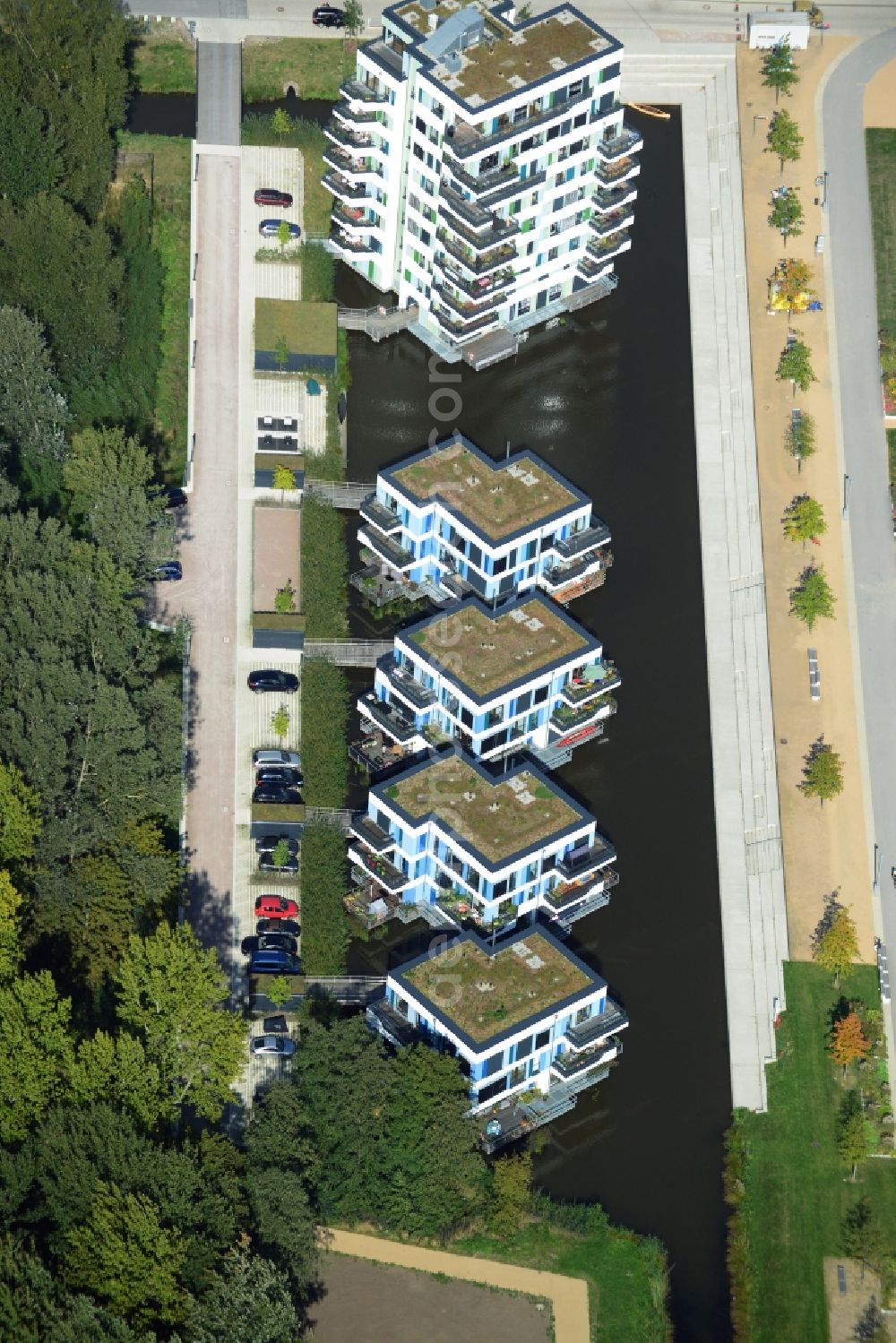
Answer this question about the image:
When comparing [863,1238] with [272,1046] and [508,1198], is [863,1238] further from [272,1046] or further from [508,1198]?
[272,1046]

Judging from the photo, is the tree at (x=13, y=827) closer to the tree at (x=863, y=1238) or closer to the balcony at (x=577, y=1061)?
the balcony at (x=577, y=1061)

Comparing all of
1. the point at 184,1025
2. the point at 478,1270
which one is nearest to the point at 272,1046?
the point at 184,1025

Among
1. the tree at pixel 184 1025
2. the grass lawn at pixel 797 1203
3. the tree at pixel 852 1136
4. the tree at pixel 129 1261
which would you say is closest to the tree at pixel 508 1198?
the grass lawn at pixel 797 1203

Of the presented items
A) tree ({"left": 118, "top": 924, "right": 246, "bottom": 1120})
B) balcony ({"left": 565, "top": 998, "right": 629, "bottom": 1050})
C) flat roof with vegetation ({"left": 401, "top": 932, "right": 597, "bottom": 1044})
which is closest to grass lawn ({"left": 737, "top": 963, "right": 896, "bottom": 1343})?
balcony ({"left": 565, "top": 998, "right": 629, "bottom": 1050})

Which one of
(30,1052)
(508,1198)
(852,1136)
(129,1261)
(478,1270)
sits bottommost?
(478,1270)

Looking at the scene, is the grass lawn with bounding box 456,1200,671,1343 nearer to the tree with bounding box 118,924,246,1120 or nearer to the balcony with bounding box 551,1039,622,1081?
the balcony with bounding box 551,1039,622,1081
